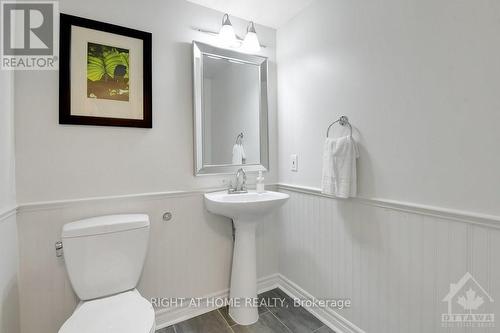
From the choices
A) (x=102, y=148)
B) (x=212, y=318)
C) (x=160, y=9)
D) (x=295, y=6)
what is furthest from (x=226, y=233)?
(x=295, y=6)

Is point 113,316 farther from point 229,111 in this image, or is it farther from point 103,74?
point 229,111

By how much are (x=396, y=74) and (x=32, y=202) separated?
204 centimetres

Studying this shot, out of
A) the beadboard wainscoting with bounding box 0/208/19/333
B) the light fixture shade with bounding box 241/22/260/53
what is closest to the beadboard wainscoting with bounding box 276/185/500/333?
the light fixture shade with bounding box 241/22/260/53

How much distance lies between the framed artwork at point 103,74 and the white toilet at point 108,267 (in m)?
0.61

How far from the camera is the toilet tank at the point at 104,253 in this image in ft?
4.10

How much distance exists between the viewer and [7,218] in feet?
3.79

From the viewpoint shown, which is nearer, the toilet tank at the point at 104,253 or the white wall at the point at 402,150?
the white wall at the point at 402,150

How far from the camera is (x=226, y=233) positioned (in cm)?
191

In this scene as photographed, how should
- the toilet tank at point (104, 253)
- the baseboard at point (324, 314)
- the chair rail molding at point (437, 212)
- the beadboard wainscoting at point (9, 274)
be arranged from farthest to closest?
the baseboard at point (324, 314), the toilet tank at point (104, 253), the beadboard wainscoting at point (9, 274), the chair rail molding at point (437, 212)

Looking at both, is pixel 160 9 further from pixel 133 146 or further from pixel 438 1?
pixel 438 1

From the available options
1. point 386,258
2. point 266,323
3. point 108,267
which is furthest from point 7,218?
point 386,258

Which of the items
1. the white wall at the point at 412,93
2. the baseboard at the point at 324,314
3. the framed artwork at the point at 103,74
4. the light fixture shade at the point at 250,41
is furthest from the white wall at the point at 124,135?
the baseboard at the point at 324,314

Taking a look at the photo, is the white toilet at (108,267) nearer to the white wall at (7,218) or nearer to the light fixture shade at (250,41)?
the white wall at (7,218)

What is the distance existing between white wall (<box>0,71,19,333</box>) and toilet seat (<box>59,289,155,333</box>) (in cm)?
31
